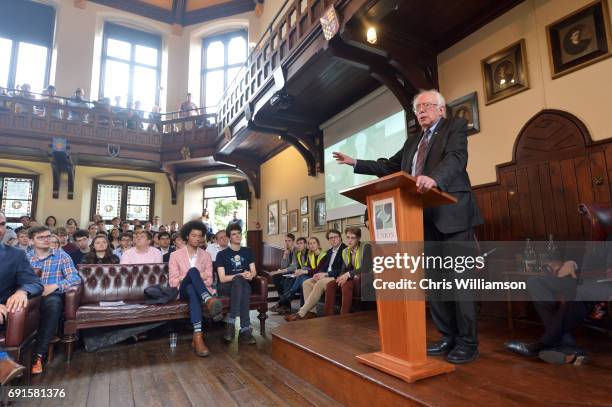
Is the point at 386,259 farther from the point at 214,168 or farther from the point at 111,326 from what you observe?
the point at 214,168

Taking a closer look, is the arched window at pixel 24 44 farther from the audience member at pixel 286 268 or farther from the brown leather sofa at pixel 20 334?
the brown leather sofa at pixel 20 334

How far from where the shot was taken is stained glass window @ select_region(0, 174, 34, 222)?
27.2 feet

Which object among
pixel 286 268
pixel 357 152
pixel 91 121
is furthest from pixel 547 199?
pixel 91 121

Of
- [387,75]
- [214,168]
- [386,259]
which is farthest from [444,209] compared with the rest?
[214,168]

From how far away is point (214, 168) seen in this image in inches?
388

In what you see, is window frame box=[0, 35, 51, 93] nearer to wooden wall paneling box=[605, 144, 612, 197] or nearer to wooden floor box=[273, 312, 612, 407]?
wooden floor box=[273, 312, 612, 407]

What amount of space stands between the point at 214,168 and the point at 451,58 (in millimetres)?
7284

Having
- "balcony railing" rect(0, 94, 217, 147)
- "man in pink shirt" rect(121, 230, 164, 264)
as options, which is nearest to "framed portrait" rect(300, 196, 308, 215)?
"balcony railing" rect(0, 94, 217, 147)

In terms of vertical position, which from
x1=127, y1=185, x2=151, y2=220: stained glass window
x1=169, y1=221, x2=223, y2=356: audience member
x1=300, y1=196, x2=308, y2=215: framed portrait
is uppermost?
x1=127, y1=185, x2=151, y2=220: stained glass window

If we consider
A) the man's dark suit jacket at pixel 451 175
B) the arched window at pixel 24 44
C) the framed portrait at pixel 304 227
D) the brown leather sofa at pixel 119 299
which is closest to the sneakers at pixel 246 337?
the brown leather sofa at pixel 119 299

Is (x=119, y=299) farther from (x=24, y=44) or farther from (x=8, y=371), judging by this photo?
(x=24, y=44)

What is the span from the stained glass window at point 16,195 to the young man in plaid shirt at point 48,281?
706 cm

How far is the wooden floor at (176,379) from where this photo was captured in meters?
1.92

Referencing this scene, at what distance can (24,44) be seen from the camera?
30.8 ft
